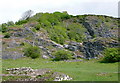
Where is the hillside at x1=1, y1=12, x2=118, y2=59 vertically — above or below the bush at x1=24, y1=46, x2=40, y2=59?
above

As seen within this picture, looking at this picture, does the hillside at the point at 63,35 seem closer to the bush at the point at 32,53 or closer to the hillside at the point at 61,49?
the hillside at the point at 61,49

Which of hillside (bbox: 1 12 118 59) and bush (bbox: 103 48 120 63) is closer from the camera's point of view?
bush (bbox: 103 48 120 63)

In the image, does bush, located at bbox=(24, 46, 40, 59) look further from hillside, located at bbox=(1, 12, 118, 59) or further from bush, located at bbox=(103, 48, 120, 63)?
bush, located at bbox=(103, 48, 120, 63)

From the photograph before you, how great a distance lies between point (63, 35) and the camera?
8912 cm

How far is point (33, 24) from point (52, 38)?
1057 cm

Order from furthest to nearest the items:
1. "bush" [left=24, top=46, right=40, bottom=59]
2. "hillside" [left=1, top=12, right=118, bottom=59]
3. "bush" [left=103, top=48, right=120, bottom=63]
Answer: "bush" [left=24, top=46, right=40, bottom=59]
"hillside" [left=1, top=12, right=118, bottom=59]
"bush" [left=103, top=48, right=120, bottom=63]

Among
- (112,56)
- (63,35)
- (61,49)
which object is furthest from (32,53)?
(63,35)

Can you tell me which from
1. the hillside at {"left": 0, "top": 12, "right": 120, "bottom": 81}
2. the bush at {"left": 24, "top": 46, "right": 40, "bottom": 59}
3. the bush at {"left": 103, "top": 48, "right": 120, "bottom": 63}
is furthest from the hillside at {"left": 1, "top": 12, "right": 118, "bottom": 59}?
the bush at {"left": 103, "top": 48, "right": 120, "bottom": 63}

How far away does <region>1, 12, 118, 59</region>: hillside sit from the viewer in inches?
2252

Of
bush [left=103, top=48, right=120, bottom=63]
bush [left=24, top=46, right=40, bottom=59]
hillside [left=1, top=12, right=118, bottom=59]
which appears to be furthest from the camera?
bush [left=24, top=46, right=40, bottom=59]

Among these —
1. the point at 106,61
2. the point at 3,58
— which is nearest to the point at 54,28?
the point at 3,58

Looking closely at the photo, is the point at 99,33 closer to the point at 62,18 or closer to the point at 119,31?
the point at 119,31

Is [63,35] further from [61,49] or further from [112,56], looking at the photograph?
[112,56]

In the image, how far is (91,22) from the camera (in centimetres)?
9706
